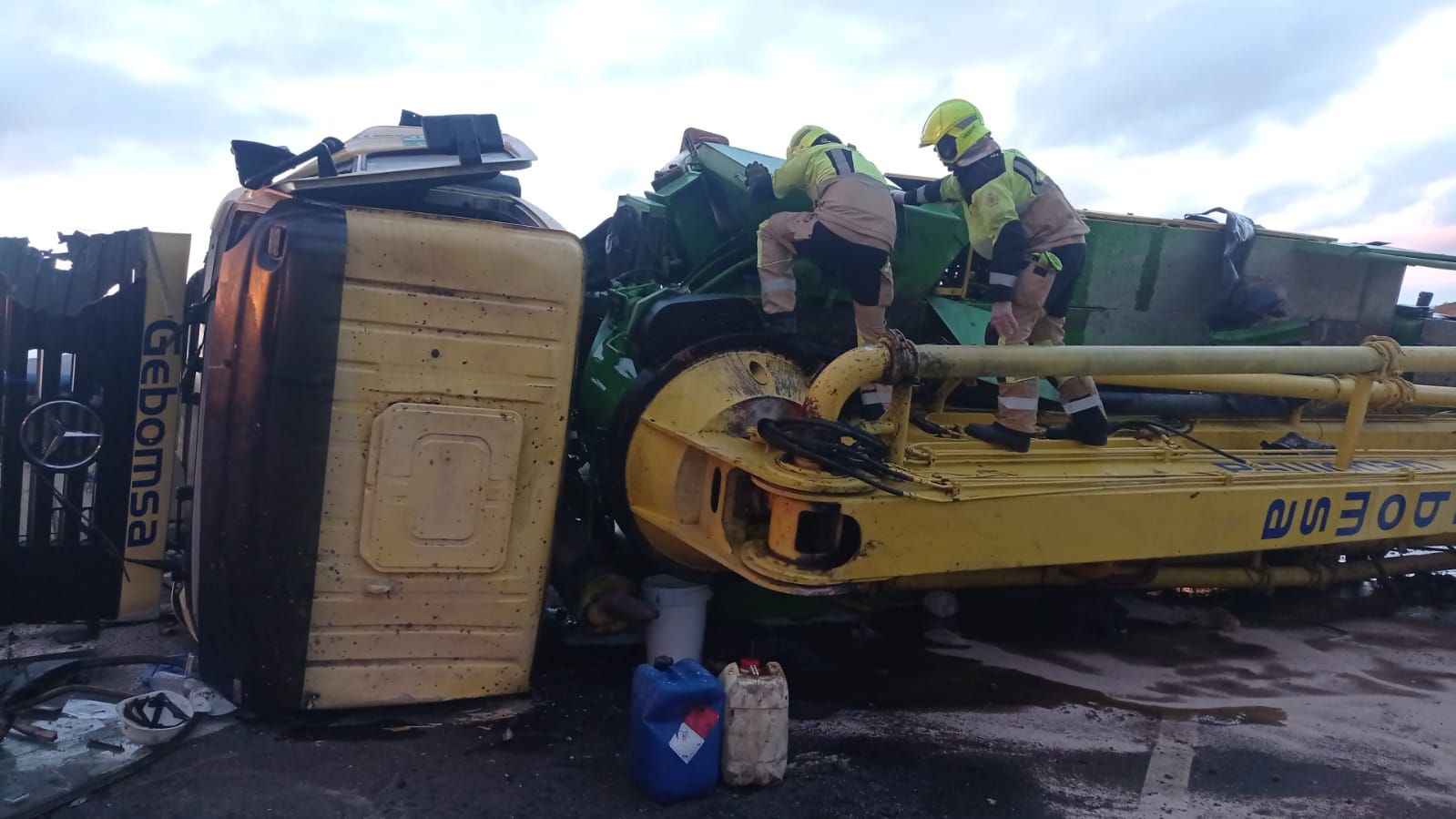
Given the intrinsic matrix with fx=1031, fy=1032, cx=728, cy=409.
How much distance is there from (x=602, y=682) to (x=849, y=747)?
3.23 ft

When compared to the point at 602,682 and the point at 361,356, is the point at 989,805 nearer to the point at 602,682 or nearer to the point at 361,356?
the point at 602,682

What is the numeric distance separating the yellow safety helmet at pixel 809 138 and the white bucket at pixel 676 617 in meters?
1.87

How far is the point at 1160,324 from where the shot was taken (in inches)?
210

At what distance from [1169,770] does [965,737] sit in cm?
66

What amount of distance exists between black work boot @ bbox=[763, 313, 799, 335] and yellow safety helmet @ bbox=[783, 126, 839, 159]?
0.79 meters

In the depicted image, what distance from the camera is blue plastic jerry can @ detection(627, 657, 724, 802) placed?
294 centimetres

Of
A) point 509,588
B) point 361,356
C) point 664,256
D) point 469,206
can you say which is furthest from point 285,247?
point 664,256

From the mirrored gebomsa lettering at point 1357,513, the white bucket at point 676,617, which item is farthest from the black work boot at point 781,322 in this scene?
the mirrored gebomsa lettering at point 1357,513

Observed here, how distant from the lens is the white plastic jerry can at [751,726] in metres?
3.05

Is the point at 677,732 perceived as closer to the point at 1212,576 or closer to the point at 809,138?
the point at 809,138

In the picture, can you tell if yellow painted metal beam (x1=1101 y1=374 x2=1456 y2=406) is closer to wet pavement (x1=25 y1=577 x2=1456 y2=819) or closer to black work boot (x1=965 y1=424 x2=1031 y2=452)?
black work boot (x1=965 y1=424 x2=1031 y2=452)

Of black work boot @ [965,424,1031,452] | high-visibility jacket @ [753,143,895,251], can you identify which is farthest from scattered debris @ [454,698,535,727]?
high-visibility jacket @ [753,143,895,251]

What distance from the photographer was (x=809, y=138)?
436 centimetres

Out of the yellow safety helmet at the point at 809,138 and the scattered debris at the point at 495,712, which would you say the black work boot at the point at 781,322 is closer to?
the yellow safety helmet at the point at 809,138
